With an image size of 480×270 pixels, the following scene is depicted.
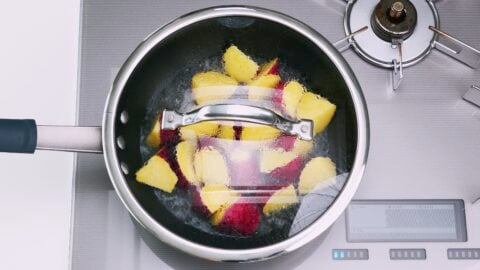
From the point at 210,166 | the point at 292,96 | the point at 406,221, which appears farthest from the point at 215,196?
the point at 406,221

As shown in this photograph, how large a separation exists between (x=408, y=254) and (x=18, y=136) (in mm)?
485

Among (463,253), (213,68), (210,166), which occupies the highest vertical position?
(213,68)

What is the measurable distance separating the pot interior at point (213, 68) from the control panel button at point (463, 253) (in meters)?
0.20

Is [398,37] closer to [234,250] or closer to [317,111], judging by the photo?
[317,111]

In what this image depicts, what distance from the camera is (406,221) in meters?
0.89

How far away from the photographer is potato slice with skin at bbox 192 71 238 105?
82cm

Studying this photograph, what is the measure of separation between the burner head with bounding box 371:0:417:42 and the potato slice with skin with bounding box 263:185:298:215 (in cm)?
25

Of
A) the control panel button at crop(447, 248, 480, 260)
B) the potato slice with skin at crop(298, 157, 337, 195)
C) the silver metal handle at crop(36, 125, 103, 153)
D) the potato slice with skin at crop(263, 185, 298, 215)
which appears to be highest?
the silver metal handle at crop(36, 125, 103, 153)

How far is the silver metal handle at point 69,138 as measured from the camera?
2.56 ft

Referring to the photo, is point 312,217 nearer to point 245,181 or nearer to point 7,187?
point 245,181

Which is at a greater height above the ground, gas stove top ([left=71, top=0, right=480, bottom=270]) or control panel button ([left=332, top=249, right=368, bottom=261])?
gas stove top ([left=71, top=0, right=480, bottom=270])

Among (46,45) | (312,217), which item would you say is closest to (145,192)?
(312,217)

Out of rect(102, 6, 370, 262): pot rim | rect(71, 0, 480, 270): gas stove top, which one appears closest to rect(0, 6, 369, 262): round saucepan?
rect(102, 6, 370, 262): pot rim

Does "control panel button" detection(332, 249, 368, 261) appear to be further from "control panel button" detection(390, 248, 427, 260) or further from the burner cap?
the burner cap
